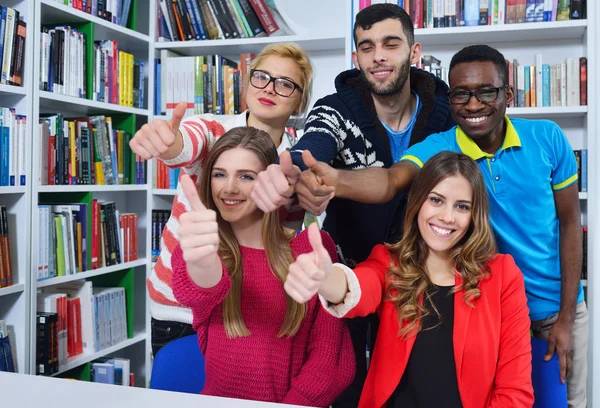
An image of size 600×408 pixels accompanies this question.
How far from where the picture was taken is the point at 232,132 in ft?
4.93

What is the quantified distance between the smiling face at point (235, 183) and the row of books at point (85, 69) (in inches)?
54.6

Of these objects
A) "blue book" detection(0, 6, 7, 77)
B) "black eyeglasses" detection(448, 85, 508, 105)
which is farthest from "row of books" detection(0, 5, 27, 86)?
"black eyeglasses" detection(448, 85, 508, 105)

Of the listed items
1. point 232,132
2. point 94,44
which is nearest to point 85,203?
point 94,44

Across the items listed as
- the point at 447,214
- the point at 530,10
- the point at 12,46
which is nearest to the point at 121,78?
the point at 12,46

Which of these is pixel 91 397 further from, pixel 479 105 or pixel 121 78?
pixel 121 78

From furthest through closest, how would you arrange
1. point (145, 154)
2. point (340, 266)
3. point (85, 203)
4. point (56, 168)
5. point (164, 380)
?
point (85, 203) → point (56, 168) → point (164, 380) → point (340, 266) → point (145, 154)

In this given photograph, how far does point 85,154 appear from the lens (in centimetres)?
271

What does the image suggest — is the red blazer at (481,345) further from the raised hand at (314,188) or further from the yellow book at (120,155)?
the yellow book at (120,155)

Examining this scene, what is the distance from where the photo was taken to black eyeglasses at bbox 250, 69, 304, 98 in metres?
1.74

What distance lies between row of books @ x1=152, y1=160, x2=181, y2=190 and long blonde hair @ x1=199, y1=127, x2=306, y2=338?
1.66 metres

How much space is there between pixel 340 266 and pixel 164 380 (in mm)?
501

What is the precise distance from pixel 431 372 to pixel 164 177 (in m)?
2.09

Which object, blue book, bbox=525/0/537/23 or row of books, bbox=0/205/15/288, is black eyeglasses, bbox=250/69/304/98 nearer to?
row of books, bbox=0/205/15/288

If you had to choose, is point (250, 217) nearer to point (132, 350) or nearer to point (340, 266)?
point (340, 266)
